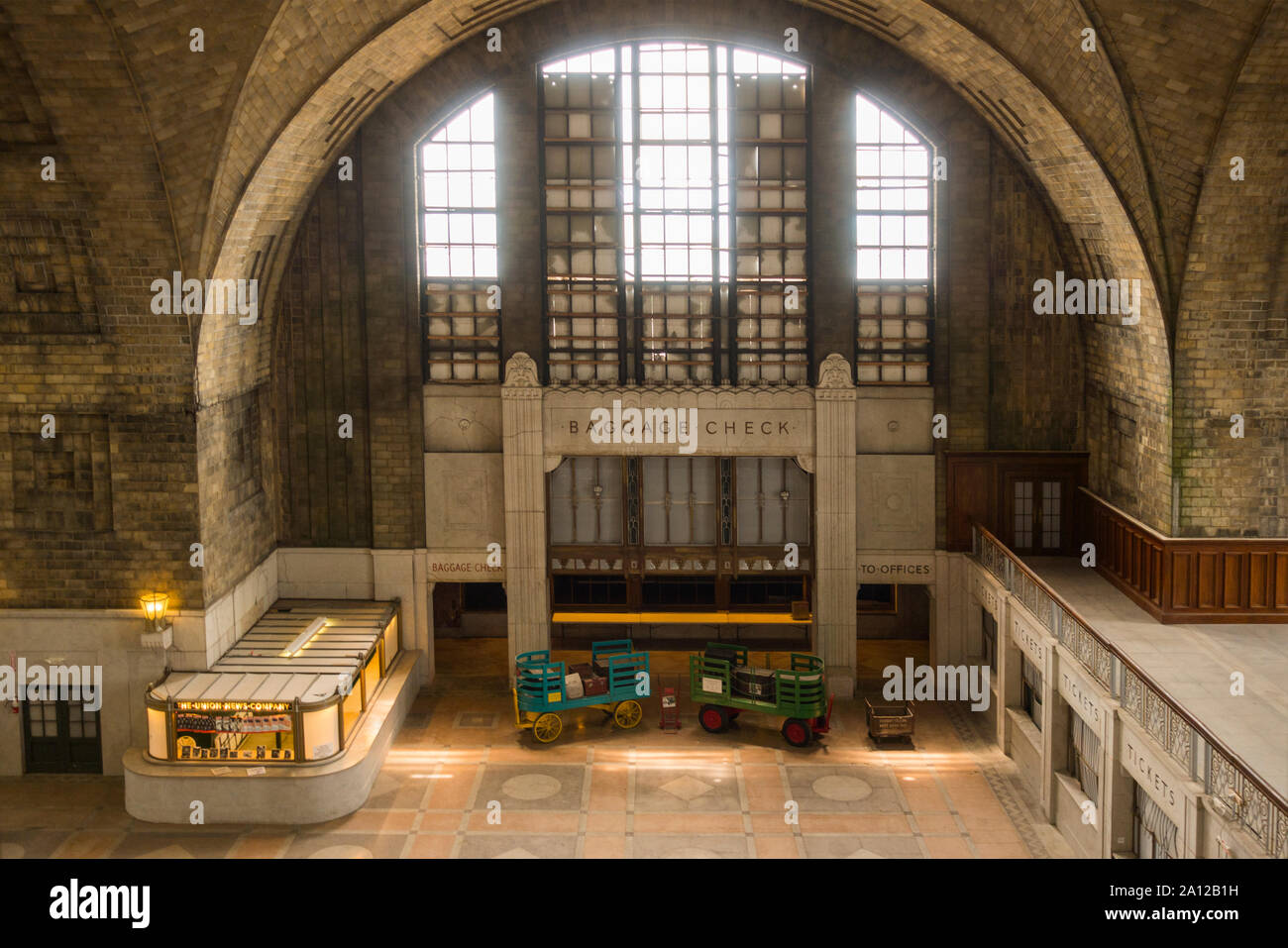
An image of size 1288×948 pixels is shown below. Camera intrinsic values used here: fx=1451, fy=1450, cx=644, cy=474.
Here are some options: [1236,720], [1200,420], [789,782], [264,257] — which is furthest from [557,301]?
[1236,720]

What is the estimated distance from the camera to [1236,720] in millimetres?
18078

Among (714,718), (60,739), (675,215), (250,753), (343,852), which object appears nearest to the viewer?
(343,852)

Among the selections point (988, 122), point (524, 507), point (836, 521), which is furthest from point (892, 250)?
point (524, 507)

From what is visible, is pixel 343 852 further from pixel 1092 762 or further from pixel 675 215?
pixel 675 215

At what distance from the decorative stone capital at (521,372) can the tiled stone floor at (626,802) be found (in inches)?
248

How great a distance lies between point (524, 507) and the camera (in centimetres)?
2806

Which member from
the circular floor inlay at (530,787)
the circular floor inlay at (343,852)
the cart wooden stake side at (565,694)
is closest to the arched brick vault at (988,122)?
the cart wooden stake side at (565,694)

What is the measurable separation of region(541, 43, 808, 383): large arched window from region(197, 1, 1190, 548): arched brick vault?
0.92m

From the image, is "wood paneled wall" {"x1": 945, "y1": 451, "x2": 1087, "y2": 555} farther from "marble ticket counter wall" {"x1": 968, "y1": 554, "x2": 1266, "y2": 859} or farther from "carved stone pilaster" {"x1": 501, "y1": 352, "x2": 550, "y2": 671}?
"carved stone pilaster" {"x1": 501, "y1": 352, "x2": 550, "y2": 671}

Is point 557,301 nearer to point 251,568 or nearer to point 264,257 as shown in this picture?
point 264,257

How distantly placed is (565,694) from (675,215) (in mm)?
9300

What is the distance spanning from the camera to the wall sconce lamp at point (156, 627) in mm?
23938

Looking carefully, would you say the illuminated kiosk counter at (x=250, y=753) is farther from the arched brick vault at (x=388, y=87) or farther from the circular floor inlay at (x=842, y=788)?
the circular floor inlay at (x=842, y=788)

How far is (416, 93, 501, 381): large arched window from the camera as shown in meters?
27.7
